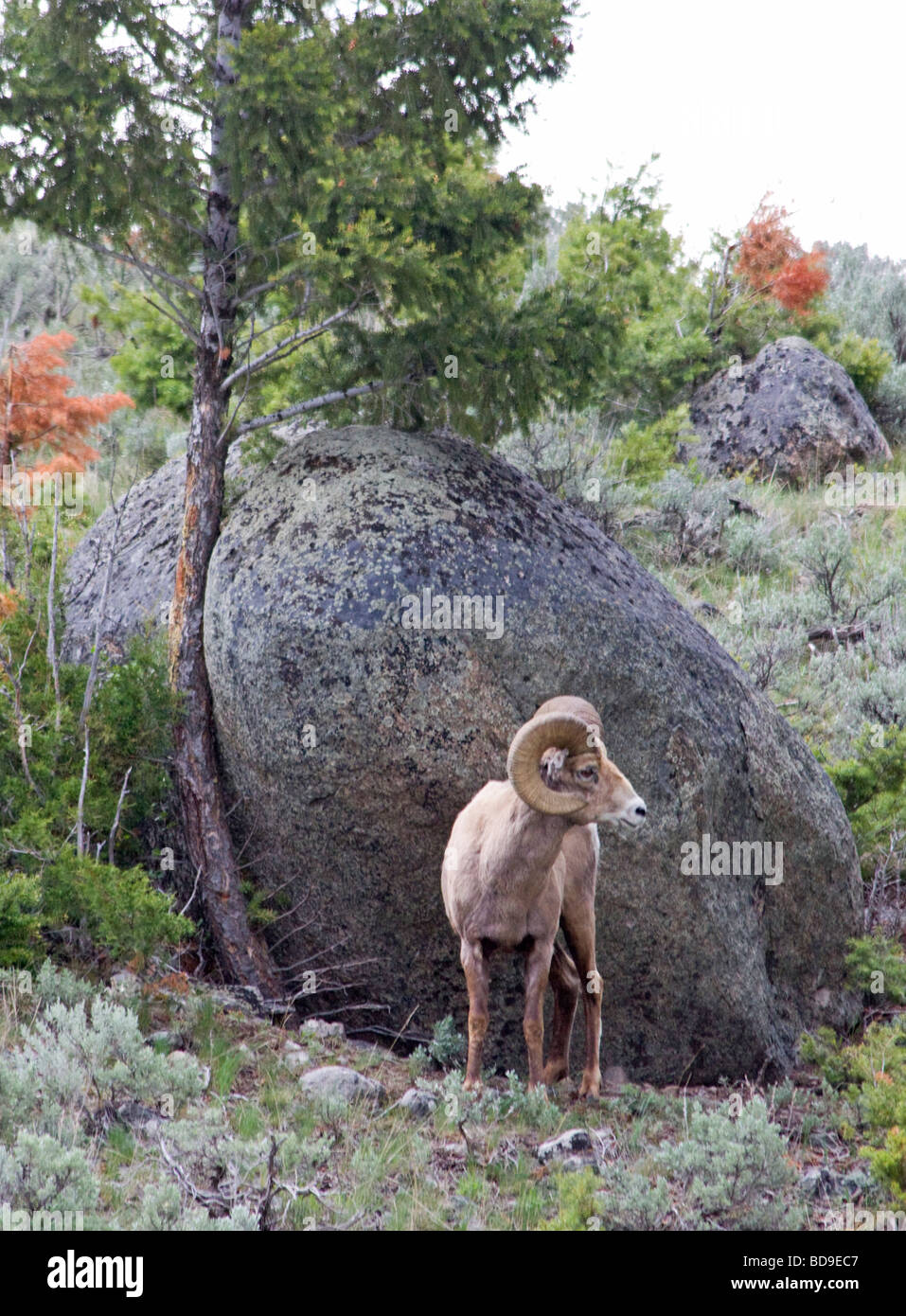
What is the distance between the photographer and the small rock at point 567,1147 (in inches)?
209

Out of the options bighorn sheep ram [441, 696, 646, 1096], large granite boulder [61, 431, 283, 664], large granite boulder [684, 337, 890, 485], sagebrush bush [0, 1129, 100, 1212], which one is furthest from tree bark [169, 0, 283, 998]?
large granite boulder [684, 337, 890, 485]

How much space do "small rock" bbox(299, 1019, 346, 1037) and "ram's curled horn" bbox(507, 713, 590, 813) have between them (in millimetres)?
2252

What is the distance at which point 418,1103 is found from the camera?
18.9ft

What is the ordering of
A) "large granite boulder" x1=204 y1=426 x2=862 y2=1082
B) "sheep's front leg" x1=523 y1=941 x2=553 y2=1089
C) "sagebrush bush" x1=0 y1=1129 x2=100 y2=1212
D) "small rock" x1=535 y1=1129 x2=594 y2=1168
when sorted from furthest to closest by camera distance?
"large granite boulder" x1=204 y1=426 x2=862 y2=1082, "sheep's front leg" x1=523 y1=941 x2=553 y2=1089, "small rock" x1=535 y1=1129 x2=594 y2=1168, "sagebrush bush" x1=0 y1=1129 x2=100 y2=1212

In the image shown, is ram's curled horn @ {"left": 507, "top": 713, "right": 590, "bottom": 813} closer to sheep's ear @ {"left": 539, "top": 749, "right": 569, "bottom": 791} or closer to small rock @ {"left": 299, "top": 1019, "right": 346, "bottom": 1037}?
sheep's ear @ {"left": 539, "top": 749, "right": 569, "bottom": 791}

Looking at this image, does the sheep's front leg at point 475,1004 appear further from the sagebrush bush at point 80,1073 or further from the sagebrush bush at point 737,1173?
the sagebrush bush at point 80,1073

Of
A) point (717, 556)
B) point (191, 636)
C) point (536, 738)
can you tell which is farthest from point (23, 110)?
point (717, 556)

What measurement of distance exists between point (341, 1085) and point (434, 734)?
1.90 metres

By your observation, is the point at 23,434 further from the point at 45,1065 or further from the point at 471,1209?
the point at 471,1209

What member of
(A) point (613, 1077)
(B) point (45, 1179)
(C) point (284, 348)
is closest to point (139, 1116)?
(B) point (45, 1179)

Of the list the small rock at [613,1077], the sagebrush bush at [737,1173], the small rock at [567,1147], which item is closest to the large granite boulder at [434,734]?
the small rock at [613,1077]

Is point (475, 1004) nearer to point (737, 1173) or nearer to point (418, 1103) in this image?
point (418, 1103)

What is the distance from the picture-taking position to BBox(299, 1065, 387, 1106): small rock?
18.8ft

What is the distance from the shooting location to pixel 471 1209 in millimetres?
4828
